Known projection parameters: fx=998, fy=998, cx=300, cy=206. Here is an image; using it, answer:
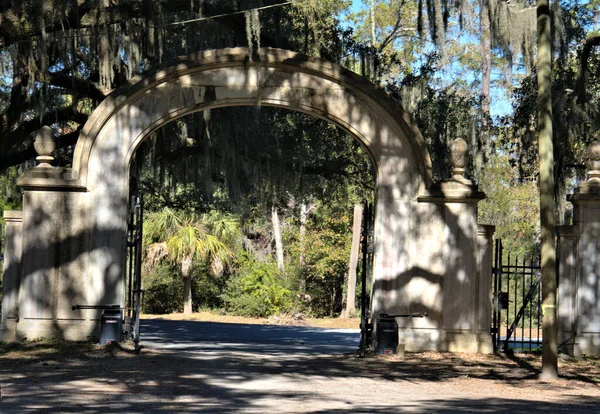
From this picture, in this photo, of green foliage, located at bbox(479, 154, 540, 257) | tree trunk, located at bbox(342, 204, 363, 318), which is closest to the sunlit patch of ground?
tree trunk, located at bbox(342, 204, 363, 318)

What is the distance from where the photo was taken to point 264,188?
1845cm

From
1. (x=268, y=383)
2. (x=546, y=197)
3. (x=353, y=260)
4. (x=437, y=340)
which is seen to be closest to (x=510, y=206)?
(x=353, y=260)

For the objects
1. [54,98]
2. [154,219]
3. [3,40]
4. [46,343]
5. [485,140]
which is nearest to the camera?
[46,343]

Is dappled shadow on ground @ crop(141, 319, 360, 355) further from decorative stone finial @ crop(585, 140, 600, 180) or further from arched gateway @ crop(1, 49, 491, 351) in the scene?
decorative stone finial @ crop(585, 140, 600, 180)

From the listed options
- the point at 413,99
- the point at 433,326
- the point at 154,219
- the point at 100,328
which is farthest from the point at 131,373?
the point at 154,219

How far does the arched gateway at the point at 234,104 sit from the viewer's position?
14.4m

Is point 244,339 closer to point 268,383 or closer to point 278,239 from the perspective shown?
point 268,383

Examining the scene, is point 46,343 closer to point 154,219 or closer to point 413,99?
point 413,99

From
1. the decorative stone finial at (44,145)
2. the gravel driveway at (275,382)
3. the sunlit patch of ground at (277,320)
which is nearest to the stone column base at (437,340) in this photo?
the gravel driveway at (275,382)

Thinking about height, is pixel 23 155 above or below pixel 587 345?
above

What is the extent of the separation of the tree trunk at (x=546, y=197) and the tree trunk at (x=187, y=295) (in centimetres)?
2204

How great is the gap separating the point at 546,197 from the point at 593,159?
3.29 metres

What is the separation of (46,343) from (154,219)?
62.7 feet

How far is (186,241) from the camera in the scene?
32156mm
